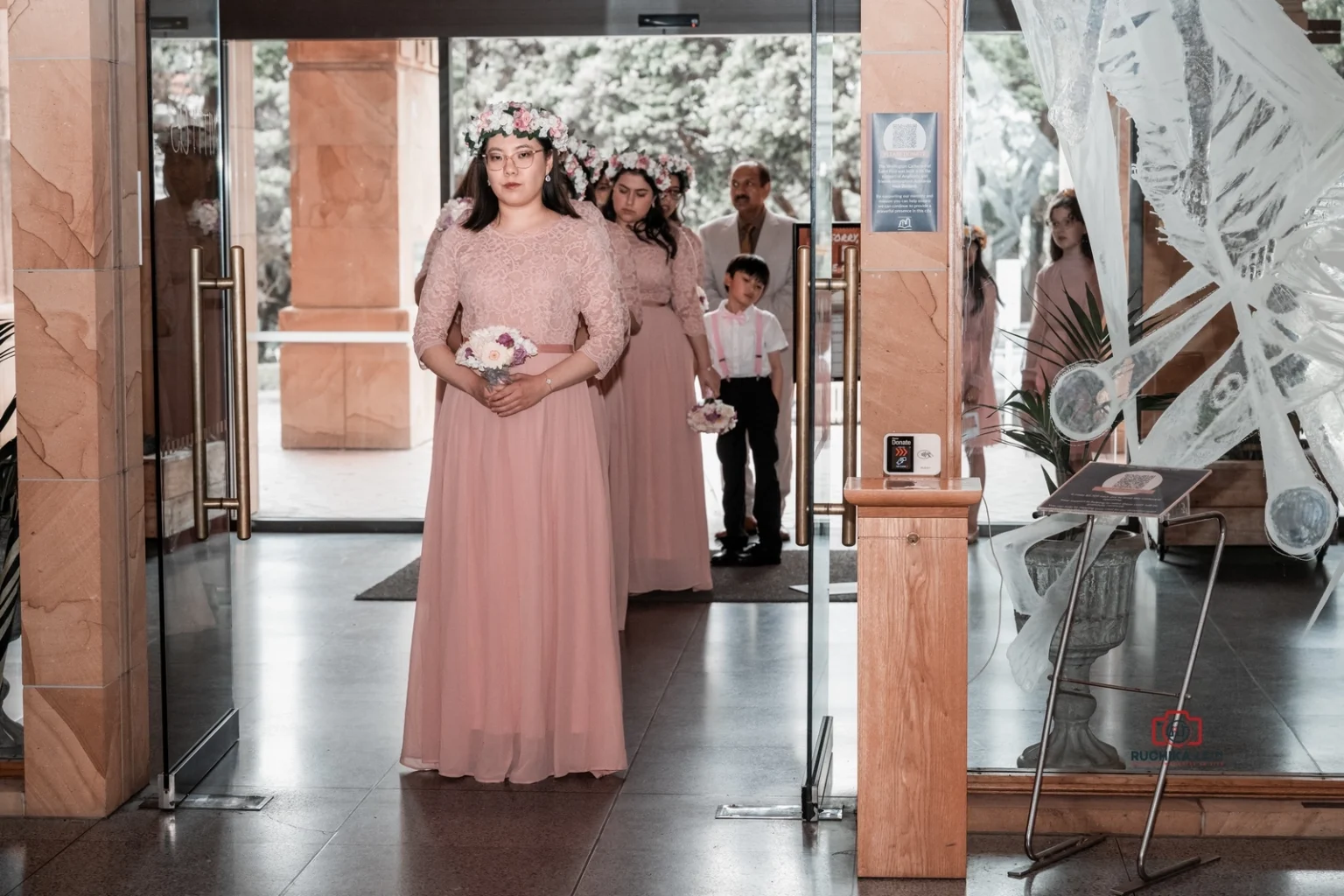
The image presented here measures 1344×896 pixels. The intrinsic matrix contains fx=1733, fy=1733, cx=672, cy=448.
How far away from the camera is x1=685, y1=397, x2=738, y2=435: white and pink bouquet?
24.1 ft

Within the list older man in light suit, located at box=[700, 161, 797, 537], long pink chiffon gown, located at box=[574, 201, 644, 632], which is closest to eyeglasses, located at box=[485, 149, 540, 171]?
long pink chiffon gown, located at box=[574, 201, 644, 632]

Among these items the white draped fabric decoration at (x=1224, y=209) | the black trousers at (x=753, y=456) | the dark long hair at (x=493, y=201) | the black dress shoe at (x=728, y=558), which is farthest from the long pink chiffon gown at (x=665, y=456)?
the white draped fabric decoration at (x=1224, y=209)

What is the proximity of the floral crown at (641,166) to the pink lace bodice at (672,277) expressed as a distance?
0.23 meters

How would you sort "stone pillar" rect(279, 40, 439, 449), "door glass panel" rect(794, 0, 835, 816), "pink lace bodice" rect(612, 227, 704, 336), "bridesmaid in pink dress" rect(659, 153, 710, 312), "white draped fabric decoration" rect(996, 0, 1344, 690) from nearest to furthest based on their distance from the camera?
"white draped fabric decoration" rect(996, 0, 1344, 690) → "door glass panel" rect(794, 0, 835, 816) → "pink lace bodice" rect(612, 227, 704, 336) → "bridesmaid in pink dress" rect(659, 153, 710, 312) → "stone pillar" rect(279, 40, 439, 449)

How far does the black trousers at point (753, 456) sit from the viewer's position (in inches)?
320

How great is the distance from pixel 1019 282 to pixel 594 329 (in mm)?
1194

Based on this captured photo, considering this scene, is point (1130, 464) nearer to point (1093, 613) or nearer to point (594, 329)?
point (1093, 613)

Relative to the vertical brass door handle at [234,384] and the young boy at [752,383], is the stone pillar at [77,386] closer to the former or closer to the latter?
the vertical brass door handle at [234,384]

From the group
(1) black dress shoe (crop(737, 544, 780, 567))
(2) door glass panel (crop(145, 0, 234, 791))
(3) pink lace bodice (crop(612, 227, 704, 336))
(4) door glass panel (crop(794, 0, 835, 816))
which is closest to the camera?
(4) door glass panel (crop(794, 0, 835, 816))

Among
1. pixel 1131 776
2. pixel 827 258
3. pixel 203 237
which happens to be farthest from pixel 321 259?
pixel 1131 776

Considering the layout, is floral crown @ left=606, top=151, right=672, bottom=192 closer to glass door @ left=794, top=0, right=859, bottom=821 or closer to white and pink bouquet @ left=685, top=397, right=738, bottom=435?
white and pink bouquet @ left=685, top=397, right=738, bottom=435

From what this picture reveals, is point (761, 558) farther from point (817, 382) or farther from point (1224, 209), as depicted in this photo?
point (1224, 209)

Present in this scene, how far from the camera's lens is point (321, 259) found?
369 inches

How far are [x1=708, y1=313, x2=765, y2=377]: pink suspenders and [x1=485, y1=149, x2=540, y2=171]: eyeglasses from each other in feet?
11.0
